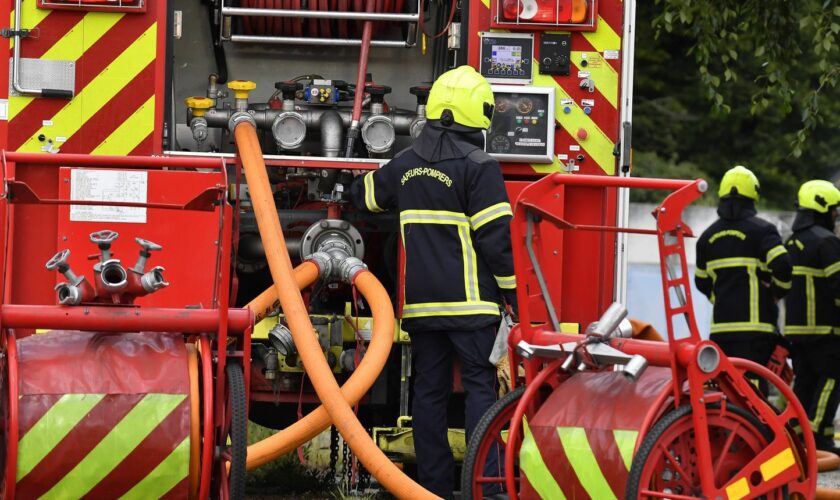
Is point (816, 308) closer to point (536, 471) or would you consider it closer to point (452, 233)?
point (452, 233)

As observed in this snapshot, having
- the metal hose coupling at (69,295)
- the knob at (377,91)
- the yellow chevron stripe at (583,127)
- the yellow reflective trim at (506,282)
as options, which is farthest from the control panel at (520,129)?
the metal hose coupling at (69,295)

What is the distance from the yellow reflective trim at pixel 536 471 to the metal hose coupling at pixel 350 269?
70.5 inches

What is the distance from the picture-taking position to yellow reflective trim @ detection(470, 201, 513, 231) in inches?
228

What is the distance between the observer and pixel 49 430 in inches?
169

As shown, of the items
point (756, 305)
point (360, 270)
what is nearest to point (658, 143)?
point (756, 305)

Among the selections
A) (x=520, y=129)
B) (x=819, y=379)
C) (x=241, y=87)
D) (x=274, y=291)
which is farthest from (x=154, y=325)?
(x=819, y=379)

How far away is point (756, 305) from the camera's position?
27.8 ft

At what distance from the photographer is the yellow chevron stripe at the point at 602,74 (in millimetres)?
6418

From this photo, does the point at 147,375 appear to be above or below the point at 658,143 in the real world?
above

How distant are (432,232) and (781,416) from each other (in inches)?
73.2

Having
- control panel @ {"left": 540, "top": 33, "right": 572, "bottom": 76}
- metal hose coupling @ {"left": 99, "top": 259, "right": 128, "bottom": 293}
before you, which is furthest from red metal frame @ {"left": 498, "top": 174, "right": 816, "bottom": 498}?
control panel @ {"left": 540, "top": 33, "right": 572, "bottom": 76}

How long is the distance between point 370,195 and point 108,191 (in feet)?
3.37

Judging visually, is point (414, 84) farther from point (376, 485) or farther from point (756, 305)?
point (756, 305)

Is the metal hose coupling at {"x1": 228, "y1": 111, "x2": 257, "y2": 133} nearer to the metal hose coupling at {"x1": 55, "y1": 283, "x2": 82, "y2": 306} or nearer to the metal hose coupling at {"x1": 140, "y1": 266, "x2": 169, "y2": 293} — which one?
the metal hose coupling at {"x1": 140, "y1": 266, "x2": 169, "y2": 293}
